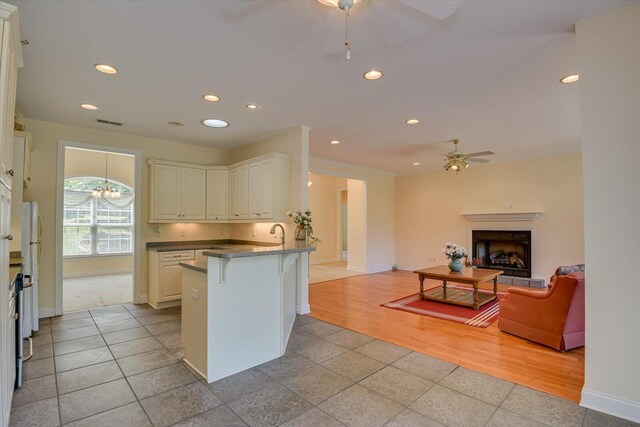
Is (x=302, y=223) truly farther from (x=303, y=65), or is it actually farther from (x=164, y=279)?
(x=164, y=279)

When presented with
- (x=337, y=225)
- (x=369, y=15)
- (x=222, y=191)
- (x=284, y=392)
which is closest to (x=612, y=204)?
(x=369, y=15)

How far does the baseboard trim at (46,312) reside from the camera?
4.24 metres

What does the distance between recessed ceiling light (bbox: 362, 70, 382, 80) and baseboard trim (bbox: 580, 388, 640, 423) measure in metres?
2.89

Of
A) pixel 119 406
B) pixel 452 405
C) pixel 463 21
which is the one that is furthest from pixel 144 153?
pixel 452 405

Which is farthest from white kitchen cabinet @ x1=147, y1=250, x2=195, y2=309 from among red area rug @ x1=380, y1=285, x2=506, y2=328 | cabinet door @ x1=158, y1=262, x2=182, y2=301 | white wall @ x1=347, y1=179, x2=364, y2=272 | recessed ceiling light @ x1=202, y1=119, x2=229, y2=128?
white wall @ x1=347, y1=179, x2=364, y2=272

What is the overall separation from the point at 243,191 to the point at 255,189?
0.40 meters

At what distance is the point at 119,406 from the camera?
7.31ft

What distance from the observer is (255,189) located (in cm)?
493

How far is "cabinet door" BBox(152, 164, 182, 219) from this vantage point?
501 centimetres

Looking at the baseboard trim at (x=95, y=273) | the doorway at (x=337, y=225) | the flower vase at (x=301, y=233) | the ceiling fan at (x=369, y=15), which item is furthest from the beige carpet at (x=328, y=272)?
the ceiling fan at (x=369, y=15)

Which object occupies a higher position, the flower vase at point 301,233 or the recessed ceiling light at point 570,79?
the recessed ceiling light at point 570,79

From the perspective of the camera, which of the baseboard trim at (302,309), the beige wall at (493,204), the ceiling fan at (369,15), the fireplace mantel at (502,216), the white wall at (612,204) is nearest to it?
the ceiling fan at (369,15)

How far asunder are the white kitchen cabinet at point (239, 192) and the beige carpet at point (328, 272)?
2.48m

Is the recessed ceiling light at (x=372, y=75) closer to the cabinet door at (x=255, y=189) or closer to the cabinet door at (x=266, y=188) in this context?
the cabinet door at (x=266, y=188)
